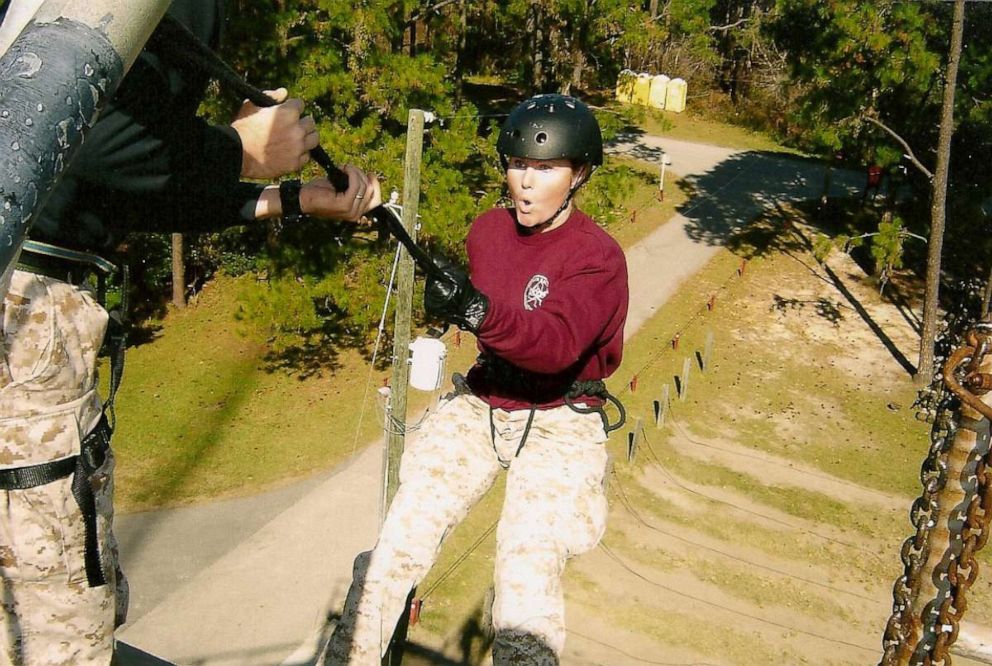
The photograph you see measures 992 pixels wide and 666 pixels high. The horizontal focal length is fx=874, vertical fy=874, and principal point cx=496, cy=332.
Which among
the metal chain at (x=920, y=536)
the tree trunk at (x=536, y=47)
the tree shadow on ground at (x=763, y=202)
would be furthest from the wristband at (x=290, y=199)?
the tree shadow on ground at (x=763, y=202)

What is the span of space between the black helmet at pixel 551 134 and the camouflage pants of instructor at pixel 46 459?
94.3 inches

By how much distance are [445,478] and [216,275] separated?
64.6ft

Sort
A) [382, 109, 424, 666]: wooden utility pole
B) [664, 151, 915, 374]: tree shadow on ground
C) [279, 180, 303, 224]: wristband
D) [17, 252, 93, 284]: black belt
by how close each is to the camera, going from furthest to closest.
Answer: [664, 151, 915, 374]: tree shadow on ground → [382, 109, 424, 666]: wooden utility pole → [279, 180, 303, 224]: wristband → [17, 252, 93, 284]: black belt

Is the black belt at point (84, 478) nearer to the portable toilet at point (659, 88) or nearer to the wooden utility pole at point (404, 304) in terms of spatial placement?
the wooden utility pole at point (404, 304)

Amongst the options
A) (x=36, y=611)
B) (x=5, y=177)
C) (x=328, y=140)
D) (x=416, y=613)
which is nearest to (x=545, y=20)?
(x=328, y=140)

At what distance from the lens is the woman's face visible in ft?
→ 14.4

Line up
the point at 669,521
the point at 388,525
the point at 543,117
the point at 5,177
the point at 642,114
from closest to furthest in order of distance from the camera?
the point at 5,177 < the point at 388,525 < the point at 543,117 < the point at 669,521 < the point at 642,114

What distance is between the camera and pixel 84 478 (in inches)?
102

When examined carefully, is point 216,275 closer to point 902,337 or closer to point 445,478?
point 902,337

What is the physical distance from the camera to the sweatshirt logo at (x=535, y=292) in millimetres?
4152

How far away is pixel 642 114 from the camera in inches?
664

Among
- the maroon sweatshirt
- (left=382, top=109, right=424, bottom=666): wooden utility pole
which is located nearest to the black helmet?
the maroon sweatshirt

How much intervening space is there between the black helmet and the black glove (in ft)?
4.16

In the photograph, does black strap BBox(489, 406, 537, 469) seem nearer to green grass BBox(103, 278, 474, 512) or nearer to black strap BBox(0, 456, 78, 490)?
black strap BBox(0, 456, 78, 490)
